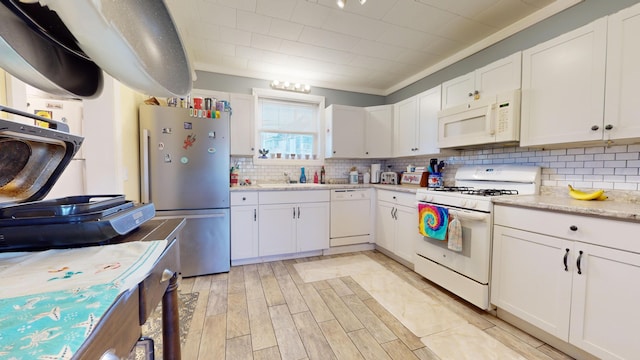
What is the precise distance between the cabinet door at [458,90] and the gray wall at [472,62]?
342mm

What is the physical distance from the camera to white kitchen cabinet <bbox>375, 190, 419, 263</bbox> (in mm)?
Result: 2641

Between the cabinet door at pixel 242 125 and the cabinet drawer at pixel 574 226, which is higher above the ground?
the cabinet door at pixel 242 125

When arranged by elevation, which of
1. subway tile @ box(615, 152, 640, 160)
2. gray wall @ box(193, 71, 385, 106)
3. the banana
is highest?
gray wall @ box(193, 71, 385, 106)

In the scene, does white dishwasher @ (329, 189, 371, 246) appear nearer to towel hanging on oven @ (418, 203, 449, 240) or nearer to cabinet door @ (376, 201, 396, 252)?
cabinet door @ (376, 201, 396, 252)

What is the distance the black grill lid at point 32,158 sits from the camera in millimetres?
686

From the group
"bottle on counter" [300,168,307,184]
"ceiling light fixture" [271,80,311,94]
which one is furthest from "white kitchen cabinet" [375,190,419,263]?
"ceiling light fixture" [271,80,311,94]

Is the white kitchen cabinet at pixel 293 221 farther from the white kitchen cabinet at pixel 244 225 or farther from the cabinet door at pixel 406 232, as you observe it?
the cabinet door at pixel 406 232

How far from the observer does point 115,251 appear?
1.97 feet

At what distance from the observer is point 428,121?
9.43 feet

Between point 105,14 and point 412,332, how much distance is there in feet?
6.81

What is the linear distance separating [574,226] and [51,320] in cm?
215

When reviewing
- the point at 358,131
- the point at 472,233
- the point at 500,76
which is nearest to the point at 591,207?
the point at 472,233

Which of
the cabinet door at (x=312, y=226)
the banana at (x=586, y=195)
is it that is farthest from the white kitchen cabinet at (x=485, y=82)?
the cabinet door at (x=312, y=226)

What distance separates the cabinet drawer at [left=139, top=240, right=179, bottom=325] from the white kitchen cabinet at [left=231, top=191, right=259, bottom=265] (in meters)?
1.89
